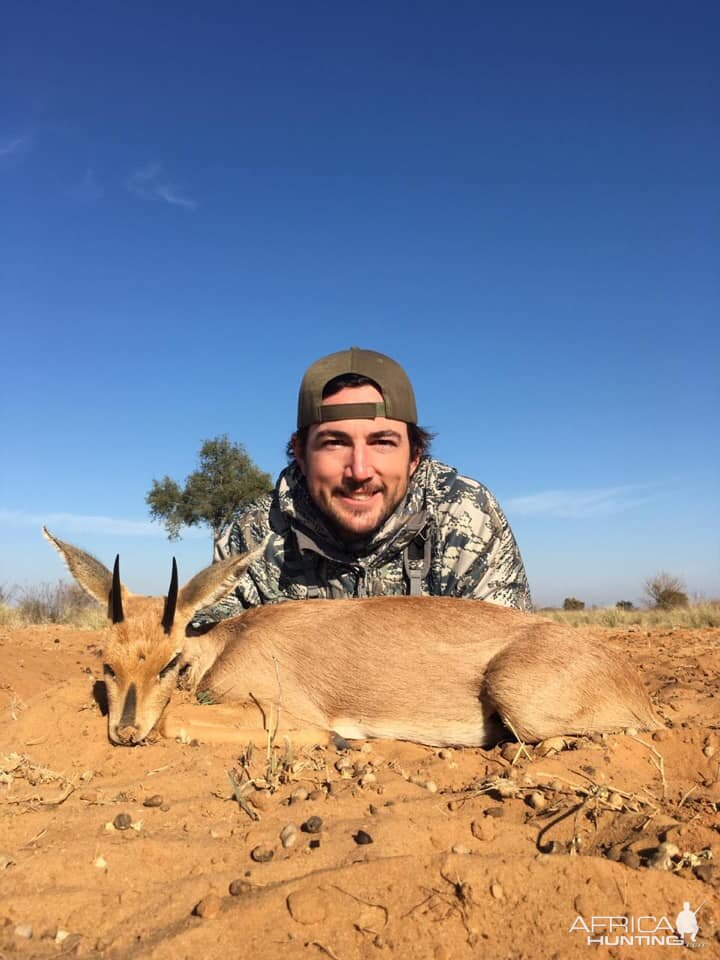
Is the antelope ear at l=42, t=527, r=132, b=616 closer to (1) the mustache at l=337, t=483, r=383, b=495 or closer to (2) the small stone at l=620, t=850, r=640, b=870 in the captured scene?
(1) the mustache at l=337, t=483, r=383, b=495

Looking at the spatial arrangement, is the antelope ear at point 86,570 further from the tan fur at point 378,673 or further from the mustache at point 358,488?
the mustache at point 358,488

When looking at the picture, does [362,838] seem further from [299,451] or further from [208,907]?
[299,451]

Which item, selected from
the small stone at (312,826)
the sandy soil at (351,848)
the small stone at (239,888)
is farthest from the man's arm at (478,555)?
the small stone at (239,888)

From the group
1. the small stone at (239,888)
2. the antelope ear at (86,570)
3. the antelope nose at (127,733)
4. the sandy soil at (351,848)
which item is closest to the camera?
the sandy soil at (351,848)

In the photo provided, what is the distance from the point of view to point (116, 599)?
15.6 feet

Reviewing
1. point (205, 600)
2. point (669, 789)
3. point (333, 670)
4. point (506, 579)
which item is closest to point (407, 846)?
point (669, 789)

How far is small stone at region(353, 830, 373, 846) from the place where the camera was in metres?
3.04

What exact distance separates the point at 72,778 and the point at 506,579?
430cm

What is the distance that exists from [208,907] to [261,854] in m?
0.44

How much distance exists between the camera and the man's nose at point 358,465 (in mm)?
6566

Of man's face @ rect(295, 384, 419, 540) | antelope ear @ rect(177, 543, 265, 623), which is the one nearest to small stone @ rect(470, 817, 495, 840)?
antelope ear @ rect(177, 543, 265, 623)

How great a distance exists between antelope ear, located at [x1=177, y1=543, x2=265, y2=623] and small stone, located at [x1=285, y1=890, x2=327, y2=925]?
2950 millimetres

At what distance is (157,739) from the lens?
467 centimetres

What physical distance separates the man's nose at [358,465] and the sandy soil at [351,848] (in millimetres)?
2579
